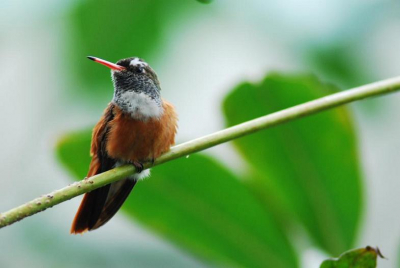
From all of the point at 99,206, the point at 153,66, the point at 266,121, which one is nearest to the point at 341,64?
the point at 153,66

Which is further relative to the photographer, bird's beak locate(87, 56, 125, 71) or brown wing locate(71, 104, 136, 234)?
brown wing locate(71, 104, 136, 234)

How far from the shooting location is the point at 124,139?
256 cm

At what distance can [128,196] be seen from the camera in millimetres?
2350

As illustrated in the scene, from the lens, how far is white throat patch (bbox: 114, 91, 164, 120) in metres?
2.61

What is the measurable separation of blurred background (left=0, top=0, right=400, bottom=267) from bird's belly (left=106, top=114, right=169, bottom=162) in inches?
10.6

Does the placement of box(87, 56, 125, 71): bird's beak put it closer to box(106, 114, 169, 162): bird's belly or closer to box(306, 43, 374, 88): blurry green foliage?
box(106, 114, 169, 162): bird's belly

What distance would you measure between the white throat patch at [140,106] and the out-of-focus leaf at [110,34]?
0.76 metres

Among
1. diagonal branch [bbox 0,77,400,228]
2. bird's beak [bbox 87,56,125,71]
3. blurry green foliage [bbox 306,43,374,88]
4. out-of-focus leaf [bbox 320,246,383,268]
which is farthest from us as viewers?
blurry green foliage [bbox 306,43,374,88]

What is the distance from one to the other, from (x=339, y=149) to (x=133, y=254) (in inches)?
54.8

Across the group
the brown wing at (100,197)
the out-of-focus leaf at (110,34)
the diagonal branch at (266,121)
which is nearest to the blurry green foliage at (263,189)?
the brown wing at (100,197)

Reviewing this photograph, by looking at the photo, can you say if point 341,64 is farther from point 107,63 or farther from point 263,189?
point 263,189

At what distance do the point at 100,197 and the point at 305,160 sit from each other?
2.94 ft

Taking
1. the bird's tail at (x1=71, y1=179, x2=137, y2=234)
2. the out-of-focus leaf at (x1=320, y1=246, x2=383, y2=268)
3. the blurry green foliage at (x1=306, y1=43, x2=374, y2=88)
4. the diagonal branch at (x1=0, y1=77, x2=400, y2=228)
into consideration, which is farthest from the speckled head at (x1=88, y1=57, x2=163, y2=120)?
the out-of-focus leaf at (x1=320, y1=246, x2=383, y2=268)

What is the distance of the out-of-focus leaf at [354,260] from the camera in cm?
142
